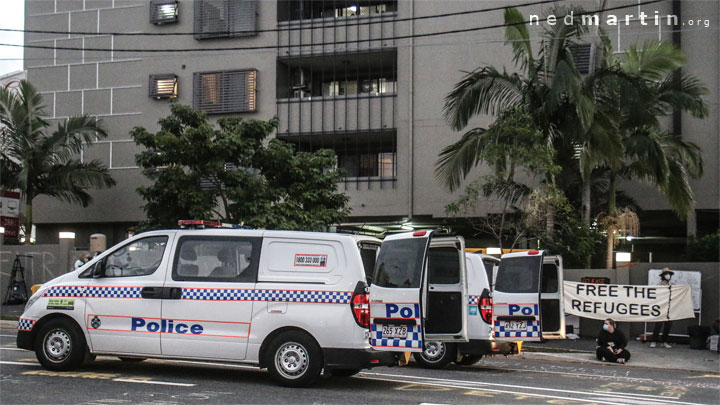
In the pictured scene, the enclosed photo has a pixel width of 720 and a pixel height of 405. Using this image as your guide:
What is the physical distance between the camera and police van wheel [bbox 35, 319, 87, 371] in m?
11.0

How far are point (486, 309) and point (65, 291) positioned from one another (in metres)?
6.68

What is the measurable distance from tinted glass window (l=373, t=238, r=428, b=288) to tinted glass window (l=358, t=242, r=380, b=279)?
0.15 m

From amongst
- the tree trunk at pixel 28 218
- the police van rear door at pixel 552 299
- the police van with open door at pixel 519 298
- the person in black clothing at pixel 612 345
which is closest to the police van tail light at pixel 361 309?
the police van with open door at pixel 519 298

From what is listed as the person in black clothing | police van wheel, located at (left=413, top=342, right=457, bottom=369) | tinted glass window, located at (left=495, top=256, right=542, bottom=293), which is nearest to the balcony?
the person in black clothing

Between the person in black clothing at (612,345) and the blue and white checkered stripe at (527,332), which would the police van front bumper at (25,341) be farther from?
the person in black clothing at (612,345)

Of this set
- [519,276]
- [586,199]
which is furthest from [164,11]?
[519,276]

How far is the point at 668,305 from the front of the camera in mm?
19906

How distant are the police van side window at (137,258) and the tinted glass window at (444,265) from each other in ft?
13.1

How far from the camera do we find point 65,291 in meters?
11.2

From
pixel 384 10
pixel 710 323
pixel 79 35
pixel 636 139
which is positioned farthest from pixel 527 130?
pixel 79 35

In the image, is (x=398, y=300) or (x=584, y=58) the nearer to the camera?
(x=398, y=300)

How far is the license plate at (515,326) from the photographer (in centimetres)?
1501

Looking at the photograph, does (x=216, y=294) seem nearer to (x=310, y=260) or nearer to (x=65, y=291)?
(x=310, y=260)

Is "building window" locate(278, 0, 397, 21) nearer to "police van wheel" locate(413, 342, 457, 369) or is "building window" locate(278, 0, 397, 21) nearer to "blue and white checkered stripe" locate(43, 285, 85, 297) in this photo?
"police van wheel" locate(413, 342, 457, 369)
